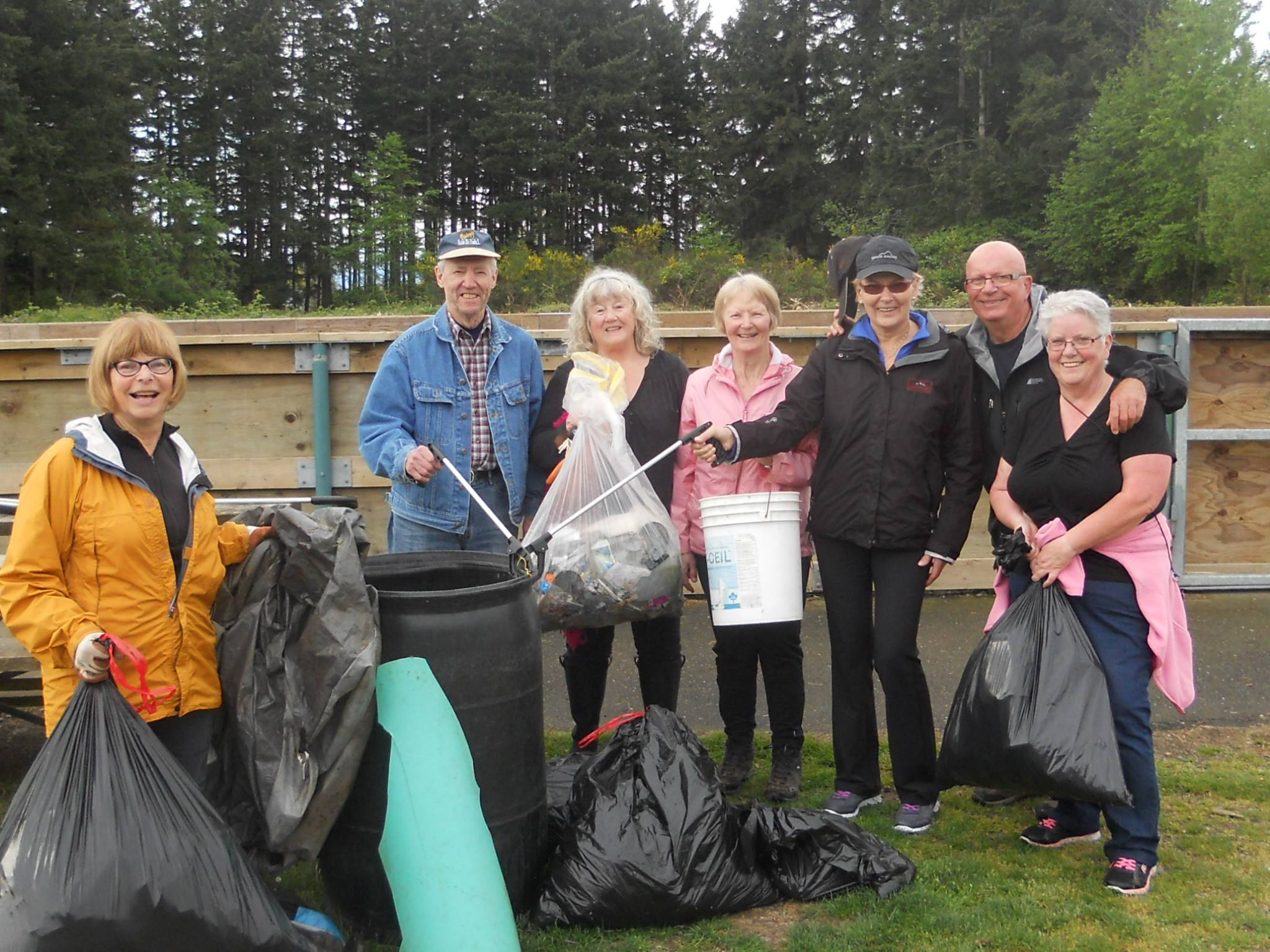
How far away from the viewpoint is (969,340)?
362 cm

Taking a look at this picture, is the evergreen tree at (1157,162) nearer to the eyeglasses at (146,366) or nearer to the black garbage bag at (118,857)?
the eyeglasses at (146,366)

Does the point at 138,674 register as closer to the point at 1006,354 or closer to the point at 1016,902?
the point at 1016,902

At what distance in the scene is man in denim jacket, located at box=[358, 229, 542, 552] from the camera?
359 centimetres

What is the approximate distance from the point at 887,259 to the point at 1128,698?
1520mm

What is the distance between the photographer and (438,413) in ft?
11.8

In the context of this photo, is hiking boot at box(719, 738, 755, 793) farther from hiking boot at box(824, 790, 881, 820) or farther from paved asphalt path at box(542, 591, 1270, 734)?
paved asphalt path at box(542, 591, 1270, 734)

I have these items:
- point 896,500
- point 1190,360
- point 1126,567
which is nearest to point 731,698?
point 896,500

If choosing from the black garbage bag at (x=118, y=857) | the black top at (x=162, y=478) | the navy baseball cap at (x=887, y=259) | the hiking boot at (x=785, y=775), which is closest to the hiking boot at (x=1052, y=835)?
the hiking boot at (x=785, y=775)

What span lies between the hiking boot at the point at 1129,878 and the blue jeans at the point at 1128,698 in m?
0.02

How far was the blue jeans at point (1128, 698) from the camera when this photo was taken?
306cm

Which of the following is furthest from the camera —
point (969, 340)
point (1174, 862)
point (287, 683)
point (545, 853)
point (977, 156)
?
point (977, 156)

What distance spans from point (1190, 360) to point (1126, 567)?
144 inches

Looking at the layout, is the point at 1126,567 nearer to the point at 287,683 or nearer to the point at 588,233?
the point at 287,683

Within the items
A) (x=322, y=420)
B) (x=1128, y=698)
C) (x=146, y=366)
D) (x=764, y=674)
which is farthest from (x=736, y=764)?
(x=322, y=420)
